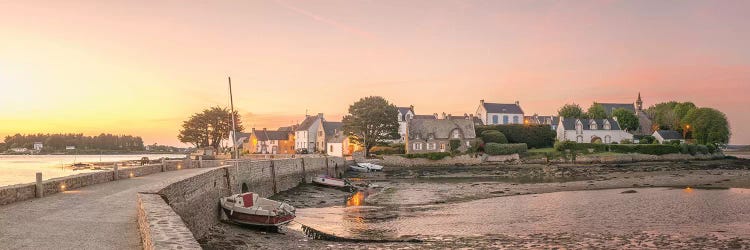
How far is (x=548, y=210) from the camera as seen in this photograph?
112 feet

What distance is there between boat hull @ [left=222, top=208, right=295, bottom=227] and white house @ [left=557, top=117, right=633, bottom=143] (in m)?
99.5

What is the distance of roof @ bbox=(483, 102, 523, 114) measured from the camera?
137625 millimetres

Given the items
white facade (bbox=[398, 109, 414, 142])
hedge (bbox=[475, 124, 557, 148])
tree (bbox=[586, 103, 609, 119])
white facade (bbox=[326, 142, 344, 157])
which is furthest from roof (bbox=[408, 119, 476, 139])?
tree (bbox=[586, 103, 609, 119])

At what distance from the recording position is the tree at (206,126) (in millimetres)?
121062

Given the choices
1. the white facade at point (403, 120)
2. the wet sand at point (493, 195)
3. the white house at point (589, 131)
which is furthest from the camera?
the white facade at point (403, 120)

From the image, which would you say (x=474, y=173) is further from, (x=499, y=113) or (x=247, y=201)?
(x=499, y=113)

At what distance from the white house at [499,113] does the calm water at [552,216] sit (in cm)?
9417

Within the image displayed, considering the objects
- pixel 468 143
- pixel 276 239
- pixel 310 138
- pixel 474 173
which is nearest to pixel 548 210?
pixel 276 239

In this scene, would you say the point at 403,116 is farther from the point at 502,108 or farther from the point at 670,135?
the point at 670,135

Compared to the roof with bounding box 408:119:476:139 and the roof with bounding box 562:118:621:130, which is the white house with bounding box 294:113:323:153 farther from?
the roof with bounding box 562:118:621:130

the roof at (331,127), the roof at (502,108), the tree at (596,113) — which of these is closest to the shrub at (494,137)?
the roof at (331,127)

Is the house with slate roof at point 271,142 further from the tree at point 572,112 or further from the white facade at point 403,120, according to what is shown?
the tree at point 572,112

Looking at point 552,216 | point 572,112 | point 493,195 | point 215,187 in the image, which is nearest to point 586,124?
point 572,112

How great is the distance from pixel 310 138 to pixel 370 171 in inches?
2137
